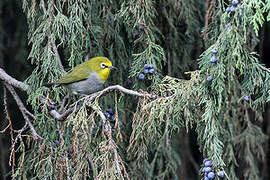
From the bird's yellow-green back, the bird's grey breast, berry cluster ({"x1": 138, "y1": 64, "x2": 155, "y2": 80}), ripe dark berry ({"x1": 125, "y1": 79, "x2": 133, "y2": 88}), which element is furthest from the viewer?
the bird's grey breast

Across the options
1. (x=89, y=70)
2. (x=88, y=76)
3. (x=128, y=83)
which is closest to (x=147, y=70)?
(x=128, y=83)

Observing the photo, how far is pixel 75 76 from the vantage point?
389 cm

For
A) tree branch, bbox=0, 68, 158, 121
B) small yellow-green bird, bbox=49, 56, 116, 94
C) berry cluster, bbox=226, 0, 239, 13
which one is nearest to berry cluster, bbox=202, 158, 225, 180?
tree branch, bbox=0, 68, 158, 121

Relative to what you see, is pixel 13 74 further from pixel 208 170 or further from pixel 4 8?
pixel 208 170

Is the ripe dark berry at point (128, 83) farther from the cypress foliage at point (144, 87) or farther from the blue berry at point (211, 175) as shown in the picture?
the blue berry at point (211, 175)

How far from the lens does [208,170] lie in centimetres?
255

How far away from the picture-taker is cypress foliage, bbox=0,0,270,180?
2742mm

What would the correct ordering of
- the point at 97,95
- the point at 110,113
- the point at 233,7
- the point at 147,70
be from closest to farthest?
the point at 233,7 < the point at 97,95 < the point at 147,70 < the point at 110,113

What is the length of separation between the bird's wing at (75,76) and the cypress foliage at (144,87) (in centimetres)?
7

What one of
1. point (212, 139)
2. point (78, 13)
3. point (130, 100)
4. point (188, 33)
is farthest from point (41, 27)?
point (212, 139)

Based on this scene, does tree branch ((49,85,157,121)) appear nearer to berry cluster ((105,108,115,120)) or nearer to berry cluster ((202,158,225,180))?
berry cluster ((105,108,115,120))

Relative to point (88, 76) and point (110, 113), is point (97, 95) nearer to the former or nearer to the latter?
point (110, 113)

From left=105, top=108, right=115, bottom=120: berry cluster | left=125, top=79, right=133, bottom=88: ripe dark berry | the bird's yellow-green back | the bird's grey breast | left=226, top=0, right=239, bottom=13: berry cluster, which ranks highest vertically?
left=226, top=0, right=239, bottom=13: berry cluster

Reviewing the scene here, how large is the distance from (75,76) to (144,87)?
0.60 metres
